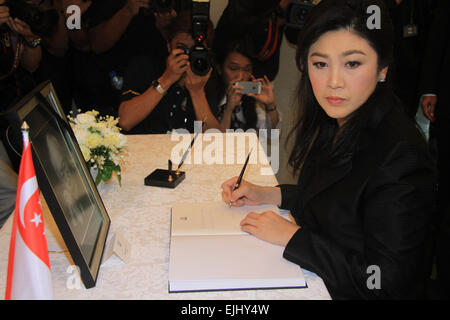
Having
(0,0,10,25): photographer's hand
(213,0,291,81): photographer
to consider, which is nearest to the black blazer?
(213,0,291,81): photographer

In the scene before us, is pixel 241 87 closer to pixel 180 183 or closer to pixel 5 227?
pixel 180 183

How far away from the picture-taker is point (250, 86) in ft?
7.30

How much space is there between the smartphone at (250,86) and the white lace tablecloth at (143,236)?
2.33ft

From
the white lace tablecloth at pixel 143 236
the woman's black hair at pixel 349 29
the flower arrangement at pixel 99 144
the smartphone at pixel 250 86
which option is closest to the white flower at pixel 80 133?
the flower arrangement at pixel 99 144

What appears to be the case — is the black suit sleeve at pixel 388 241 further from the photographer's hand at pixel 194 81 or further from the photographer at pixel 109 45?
the photographer at pixel 109 45

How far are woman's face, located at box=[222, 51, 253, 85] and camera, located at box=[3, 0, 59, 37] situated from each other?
108 centimetres

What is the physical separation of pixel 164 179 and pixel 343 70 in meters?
0.67

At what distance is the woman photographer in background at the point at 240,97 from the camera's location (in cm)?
229

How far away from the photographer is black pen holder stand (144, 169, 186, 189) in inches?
53.1

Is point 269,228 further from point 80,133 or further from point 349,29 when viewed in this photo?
point 80,133

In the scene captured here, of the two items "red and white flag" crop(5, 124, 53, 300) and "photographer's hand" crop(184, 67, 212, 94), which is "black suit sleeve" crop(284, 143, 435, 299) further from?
"photographer's hand" crop(184, 67, 212, 94)

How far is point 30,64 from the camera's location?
249 centimetres

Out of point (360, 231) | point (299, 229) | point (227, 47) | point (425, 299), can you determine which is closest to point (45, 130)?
point (299, 229)

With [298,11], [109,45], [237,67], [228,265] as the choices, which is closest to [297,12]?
[298,11]
